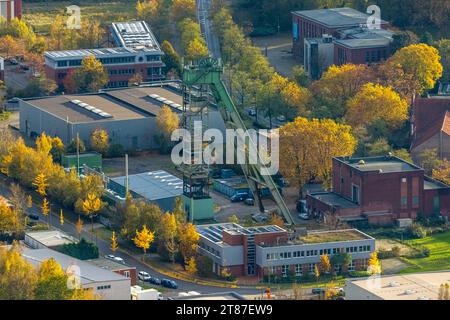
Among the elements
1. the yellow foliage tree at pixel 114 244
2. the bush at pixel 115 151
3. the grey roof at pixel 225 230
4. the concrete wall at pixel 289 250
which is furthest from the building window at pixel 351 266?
the bush at pixel 115 151

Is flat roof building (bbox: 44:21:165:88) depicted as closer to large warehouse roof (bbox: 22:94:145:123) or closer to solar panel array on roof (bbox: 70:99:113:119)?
large warehouse roof (bbox: 22:94:145:123)

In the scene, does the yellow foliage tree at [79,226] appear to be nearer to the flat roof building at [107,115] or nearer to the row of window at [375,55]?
the flat roof building at [107,115]

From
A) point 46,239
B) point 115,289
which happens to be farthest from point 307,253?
point 46,239

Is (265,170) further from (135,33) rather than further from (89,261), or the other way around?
(135,33)

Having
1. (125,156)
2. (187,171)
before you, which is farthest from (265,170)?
(125,156)

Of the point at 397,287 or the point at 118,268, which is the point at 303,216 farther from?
the point at 397,287

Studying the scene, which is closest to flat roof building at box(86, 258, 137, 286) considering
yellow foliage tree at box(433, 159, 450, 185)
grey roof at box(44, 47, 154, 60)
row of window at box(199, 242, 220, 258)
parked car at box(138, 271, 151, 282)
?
parked car at box(138, 271, 151, 282)
